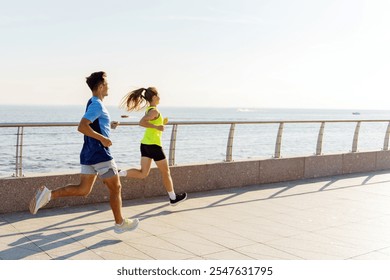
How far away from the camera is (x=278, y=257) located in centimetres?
531

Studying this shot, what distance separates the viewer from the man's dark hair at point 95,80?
5.78 metres

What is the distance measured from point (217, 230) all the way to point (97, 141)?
1.84 m

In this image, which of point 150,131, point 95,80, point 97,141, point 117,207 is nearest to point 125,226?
point 117,207

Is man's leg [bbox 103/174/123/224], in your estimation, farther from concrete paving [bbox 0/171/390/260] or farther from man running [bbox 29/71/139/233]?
concrete paving [bbox 0/171/390/260]

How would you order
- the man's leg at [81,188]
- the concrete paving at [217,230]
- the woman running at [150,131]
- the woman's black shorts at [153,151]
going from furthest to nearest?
the woman's black shorts at [153,151]
the woman running at [150,131]
the man's leg at [81,188]
the concrete paving at [217,230]

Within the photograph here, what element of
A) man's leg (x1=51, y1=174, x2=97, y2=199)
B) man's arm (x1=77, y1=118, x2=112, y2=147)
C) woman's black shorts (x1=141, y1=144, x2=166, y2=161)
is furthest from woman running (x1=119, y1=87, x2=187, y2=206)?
man's arm (x1=77, y1=118, x2=112, y2=147)

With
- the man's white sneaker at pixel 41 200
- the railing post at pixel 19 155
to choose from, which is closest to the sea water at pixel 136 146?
the railing post at pixel 19 155

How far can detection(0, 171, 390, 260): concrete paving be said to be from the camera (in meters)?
5.38

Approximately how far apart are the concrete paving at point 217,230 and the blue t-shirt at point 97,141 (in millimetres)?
905

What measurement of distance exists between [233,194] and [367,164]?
494 centimetres

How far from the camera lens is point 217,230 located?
251 inches

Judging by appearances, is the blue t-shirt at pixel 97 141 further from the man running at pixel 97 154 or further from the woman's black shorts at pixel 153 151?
the woman's black shorts at pixel 153 151

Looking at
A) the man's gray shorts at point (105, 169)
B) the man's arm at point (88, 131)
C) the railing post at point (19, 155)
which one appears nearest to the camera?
the man's arm at point (88, 131)
